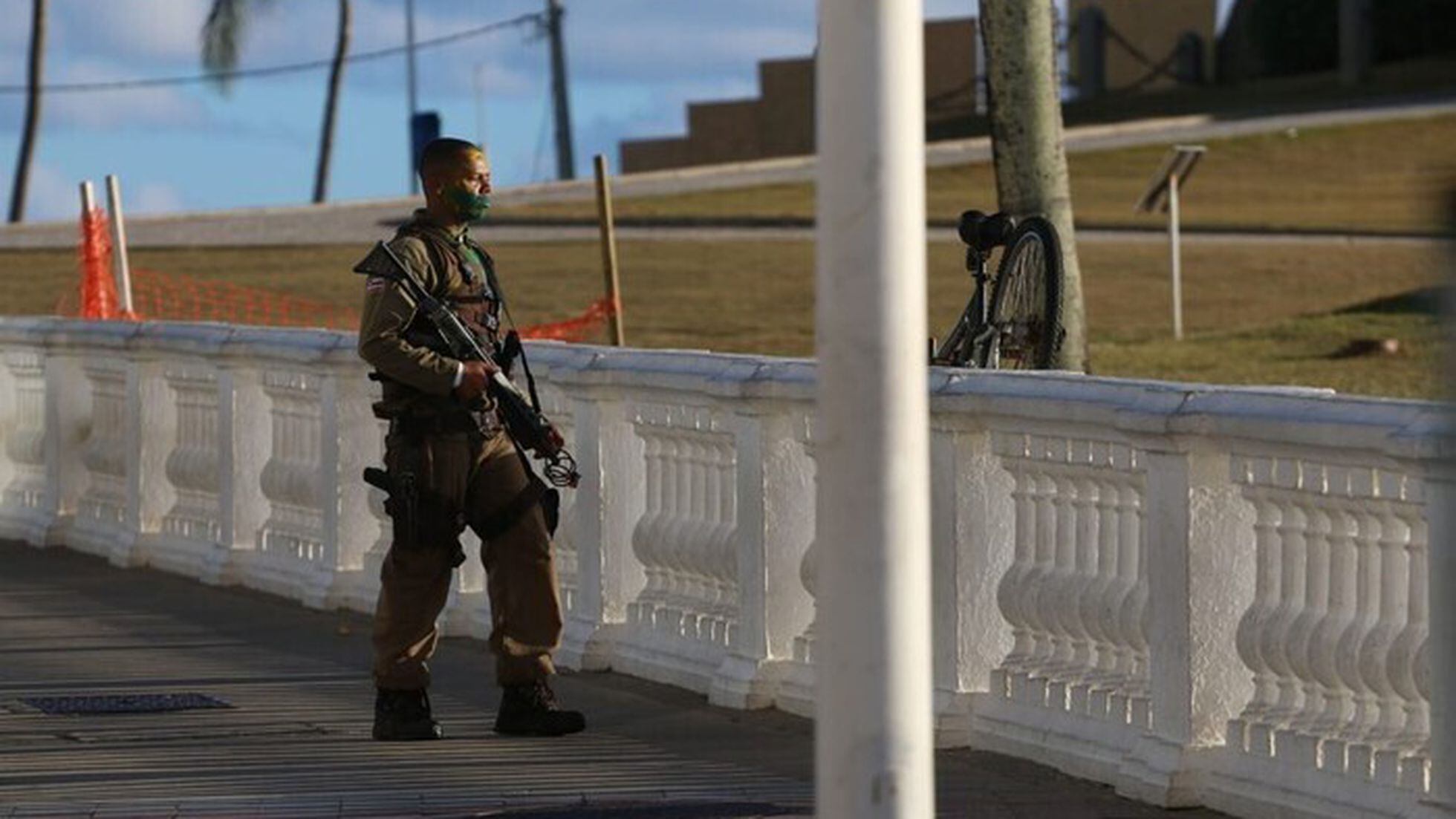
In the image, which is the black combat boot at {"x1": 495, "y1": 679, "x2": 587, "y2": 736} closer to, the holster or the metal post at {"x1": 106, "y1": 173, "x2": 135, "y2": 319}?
the holster

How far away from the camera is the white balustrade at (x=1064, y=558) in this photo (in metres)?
8.57

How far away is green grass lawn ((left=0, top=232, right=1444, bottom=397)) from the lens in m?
30.5

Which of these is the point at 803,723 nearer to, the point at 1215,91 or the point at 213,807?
the point at 213,807

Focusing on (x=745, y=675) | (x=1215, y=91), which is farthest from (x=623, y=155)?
(x=745, y=675)

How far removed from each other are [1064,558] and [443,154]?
2329 mm

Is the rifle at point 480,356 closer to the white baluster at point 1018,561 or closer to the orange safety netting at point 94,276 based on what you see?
the white baluster at point 1018,561

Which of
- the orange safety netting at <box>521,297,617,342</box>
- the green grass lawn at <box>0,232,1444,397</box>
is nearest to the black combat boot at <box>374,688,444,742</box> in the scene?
the green grass lawn at <box>0,232,1444,397</box>

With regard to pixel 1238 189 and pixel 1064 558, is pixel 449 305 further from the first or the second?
pixel 1238 189

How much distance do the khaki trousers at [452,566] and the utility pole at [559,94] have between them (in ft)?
194

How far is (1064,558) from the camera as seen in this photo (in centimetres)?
1021

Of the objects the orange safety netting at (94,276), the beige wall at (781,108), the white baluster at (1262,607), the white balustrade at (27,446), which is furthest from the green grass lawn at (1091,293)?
the beige wall at (781,108)

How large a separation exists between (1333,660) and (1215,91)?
65.0 meters

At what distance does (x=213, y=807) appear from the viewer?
9305mm

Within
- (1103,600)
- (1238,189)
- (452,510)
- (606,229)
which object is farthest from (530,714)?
(1238,189)
